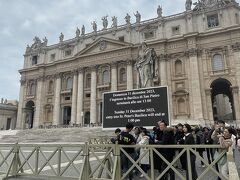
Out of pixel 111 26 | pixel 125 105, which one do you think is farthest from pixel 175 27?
pixel 125 105

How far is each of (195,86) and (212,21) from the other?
1132cm

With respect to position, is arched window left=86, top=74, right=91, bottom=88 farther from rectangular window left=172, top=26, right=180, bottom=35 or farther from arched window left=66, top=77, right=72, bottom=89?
rectangular window left=172, top=26, right=180, bottom=35

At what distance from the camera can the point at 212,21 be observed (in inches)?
1464

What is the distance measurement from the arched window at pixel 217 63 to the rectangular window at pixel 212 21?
205 inches

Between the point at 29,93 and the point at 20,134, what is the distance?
18432 mm

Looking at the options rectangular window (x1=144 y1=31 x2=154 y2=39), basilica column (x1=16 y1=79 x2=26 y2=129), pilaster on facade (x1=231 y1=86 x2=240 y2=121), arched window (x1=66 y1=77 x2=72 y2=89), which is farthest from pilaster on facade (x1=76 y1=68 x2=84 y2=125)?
pilaster on facade (x1=231 y1=86 x2=240 y2=121)

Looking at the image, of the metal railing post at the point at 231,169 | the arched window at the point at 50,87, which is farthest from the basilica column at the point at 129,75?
the metal railing post at the point at 231,169

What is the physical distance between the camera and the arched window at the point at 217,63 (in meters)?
34.9

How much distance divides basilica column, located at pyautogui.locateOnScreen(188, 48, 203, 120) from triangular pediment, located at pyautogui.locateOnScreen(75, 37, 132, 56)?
36.4 feet

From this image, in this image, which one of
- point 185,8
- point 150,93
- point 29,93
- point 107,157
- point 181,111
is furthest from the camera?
point 29,93

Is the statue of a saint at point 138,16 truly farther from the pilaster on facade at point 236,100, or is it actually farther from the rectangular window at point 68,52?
the pilaster on facade at point 236,100

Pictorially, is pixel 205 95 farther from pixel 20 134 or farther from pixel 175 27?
pixel 20 134

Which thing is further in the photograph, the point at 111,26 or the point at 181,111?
the point at 111,26

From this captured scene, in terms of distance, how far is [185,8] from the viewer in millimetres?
39031
